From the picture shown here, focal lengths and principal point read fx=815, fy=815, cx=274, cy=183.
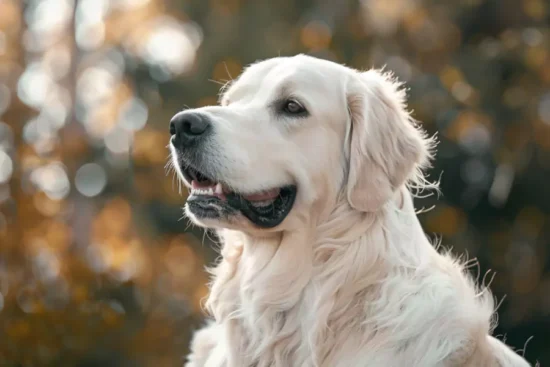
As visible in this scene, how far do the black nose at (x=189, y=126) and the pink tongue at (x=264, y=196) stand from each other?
0.34 m

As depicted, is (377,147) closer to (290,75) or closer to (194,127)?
(290,75)

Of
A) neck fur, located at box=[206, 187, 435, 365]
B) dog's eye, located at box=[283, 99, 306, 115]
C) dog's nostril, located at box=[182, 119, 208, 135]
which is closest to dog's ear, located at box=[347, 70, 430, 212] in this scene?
neck fur, located at box=[206, 187, 435, 365]

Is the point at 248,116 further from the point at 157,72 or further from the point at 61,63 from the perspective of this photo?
the point at 61,63

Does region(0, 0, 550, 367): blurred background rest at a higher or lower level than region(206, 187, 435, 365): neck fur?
lower

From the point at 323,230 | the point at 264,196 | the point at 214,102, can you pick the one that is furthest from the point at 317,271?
the point at 214,102

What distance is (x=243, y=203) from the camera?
352cm

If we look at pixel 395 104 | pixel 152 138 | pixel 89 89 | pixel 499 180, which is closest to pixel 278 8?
pixel 152 138

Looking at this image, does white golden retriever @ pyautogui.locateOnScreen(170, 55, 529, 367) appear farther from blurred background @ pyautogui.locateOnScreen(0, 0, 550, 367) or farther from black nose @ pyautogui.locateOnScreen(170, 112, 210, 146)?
blurred background @ pyautogui.locateOnScreen(0, 0, 550, 367)

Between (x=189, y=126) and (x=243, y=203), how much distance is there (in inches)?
15.9

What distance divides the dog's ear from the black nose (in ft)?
→ 2.27

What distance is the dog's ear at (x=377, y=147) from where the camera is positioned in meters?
3.57

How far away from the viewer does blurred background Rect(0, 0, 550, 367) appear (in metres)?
10.6

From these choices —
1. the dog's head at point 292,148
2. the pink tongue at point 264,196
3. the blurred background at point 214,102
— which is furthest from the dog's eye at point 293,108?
the blurred background at point 214,102

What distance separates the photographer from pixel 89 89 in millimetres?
20766
